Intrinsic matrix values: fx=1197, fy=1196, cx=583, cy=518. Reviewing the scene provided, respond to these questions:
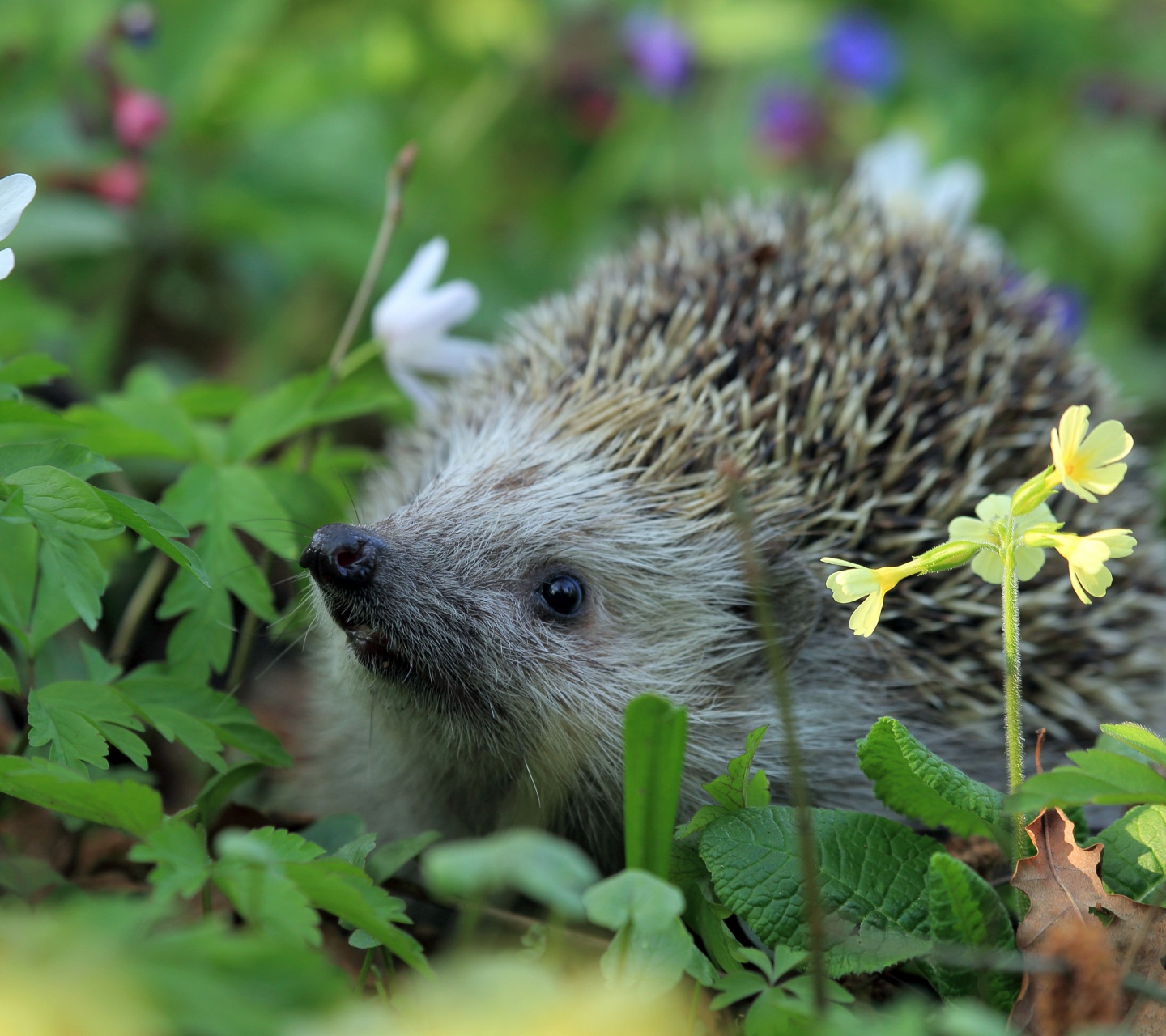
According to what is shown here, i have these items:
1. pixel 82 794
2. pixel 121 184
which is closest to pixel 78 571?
pixel 82 794

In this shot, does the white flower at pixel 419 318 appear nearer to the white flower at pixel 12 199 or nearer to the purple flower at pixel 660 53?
the white flower at pixel 12 199

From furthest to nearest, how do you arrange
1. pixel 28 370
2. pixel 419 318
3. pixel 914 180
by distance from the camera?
1. pixel 914 180
2. pixel 419 318
3. pixel 28 370

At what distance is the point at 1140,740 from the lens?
1414 mm

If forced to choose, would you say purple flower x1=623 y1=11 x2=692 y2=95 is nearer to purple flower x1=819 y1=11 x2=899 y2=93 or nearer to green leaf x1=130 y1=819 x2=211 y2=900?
purple flower x1=819 y1=11 x2=899 y2=93

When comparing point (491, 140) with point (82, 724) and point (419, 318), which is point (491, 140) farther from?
point (82, 724)

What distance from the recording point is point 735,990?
135 cm

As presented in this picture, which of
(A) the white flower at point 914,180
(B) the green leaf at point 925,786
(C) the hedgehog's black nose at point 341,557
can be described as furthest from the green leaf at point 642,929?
(A) the white flower at point 914,180

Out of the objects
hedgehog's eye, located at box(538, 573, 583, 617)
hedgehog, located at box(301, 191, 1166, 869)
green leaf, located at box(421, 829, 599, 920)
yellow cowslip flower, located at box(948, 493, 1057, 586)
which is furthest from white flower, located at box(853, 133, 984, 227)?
green leaf, located at box(421, 829, 599, 920)

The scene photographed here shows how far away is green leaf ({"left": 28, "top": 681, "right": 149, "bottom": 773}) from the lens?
4.77ft

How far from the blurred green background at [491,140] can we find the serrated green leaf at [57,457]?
101 centimetres

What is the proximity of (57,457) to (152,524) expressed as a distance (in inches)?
6.2

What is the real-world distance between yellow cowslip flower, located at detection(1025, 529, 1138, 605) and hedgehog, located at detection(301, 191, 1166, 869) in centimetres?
54

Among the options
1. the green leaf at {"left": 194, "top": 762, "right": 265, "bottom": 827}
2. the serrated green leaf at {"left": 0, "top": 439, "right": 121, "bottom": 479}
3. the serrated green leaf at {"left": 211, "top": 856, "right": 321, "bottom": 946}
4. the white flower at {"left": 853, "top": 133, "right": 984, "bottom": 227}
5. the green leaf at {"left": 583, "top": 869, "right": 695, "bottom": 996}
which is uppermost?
the white flower at {"left": 853, "top": 133, "right": 984, "bottom": 227}

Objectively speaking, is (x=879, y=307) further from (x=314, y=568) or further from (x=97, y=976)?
(x=97, y=976)
